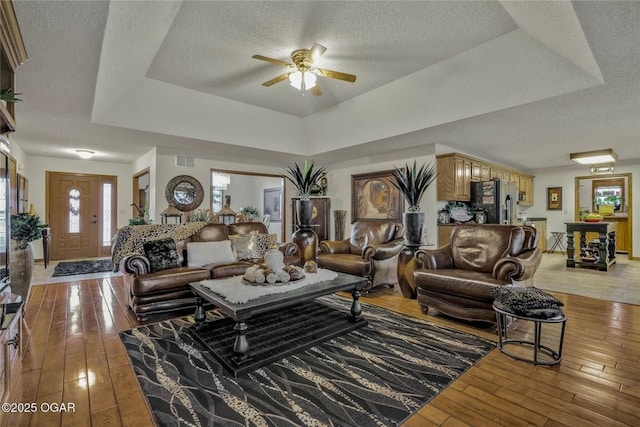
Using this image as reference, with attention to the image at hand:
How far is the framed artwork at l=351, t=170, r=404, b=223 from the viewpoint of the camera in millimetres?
6051

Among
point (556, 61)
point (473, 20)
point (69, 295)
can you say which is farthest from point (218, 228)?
point (556, 61)

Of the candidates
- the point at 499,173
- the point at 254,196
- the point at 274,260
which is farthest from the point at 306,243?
the point at 254,196

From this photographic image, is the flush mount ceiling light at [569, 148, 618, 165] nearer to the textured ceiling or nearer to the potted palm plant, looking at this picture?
the textured ceiling

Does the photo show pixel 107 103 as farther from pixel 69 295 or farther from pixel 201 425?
pixel 201 425

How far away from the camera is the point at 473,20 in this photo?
117 inches

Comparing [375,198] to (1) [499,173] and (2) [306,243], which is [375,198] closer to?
(2) [306,243]

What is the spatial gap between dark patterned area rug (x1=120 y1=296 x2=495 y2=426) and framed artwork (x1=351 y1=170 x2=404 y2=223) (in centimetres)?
336

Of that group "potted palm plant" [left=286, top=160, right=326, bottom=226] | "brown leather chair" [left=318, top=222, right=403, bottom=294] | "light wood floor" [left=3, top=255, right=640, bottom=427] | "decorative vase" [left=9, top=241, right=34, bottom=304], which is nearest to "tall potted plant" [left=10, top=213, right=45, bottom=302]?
"decorative vase" [left=9, top=241, right=34, bottom=304]

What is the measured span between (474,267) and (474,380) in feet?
5.53

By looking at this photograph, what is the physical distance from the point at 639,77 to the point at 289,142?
4932 mm

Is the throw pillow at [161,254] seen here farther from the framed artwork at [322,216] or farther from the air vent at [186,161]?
the framed artwork at [322,216]

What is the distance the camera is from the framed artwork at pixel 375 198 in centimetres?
605

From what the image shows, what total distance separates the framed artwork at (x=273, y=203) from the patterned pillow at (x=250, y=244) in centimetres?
518

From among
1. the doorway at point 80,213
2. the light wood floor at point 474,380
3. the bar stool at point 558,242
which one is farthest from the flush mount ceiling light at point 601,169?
the doorway at point 80,213
